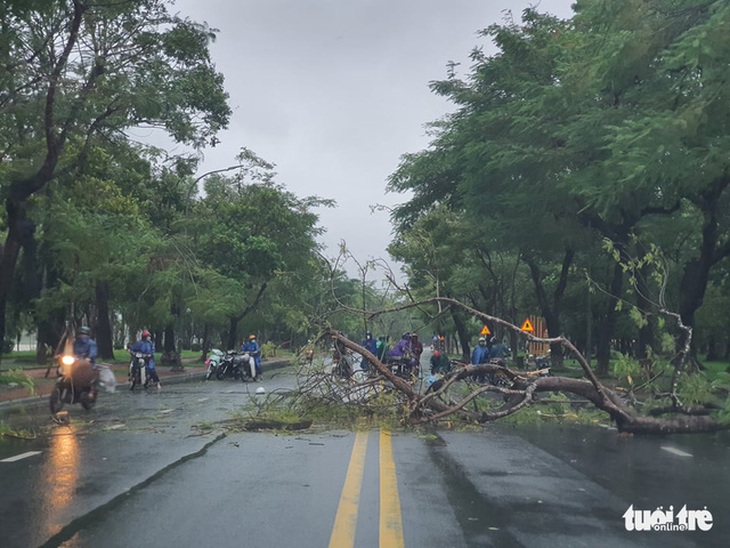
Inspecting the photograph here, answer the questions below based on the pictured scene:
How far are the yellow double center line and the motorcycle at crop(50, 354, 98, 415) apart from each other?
6.60 metres

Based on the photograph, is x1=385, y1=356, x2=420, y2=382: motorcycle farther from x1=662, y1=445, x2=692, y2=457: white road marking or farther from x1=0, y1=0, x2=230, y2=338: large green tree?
x1=0, y1=0, x2=230, y2=338: large green tree

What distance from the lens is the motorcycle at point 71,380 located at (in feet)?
49.5

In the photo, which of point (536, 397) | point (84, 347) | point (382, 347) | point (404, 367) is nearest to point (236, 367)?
point (382, 347)

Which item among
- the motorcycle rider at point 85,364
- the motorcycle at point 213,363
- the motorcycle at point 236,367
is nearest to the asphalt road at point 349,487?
the motorcycle rider at point 85,364

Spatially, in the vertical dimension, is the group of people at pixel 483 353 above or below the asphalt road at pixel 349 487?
above

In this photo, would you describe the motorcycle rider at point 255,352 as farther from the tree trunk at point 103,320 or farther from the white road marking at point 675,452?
the white road marking at point 675,452

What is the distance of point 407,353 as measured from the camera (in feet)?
65.6

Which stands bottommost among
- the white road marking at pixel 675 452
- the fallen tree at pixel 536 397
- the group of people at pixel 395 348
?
the white road marking at pixel 675 452

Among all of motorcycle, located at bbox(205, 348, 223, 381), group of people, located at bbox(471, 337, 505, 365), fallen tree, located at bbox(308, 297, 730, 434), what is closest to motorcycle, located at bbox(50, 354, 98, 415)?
fallen tree, located at bbox(308, 297, 730, 434)

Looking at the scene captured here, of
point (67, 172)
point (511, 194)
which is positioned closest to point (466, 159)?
point (511, 194)

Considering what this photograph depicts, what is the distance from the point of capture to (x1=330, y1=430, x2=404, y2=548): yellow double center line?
6254mm

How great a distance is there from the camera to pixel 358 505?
751 centimetres

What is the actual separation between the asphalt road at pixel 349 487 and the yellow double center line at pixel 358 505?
0.02 metres

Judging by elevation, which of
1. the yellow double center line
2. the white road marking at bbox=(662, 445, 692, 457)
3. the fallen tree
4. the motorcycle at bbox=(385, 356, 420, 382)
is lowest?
the white road marking at bbox=(662, 445, 692, 457)
